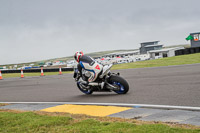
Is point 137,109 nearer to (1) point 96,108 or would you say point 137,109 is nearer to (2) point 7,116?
(1) point 96,108

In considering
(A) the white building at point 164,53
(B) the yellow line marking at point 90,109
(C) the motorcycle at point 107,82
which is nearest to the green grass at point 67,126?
(B) the yellow line marking at point 90,109

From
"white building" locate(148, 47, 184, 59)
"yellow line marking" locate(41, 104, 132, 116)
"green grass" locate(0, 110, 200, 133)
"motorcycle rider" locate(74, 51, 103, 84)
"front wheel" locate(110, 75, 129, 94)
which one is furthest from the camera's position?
"white building" locate(148, 47, 184, 59)

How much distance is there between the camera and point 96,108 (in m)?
6.95

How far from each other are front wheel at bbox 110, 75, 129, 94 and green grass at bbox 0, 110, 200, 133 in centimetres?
333

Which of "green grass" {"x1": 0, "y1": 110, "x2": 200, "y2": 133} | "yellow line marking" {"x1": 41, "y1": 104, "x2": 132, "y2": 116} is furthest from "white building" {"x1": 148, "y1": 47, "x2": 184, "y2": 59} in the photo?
"green grass" {"x1": 0, "y1": 110, "x2": 200, "y2": 133}

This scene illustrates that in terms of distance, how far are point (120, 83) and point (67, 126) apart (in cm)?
408

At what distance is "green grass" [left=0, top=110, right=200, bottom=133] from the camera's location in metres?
4.32

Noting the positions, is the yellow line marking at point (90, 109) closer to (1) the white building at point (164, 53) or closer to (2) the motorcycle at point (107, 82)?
(2) the motorcycle at point (107, 82)

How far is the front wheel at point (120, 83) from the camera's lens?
8812 millimetres

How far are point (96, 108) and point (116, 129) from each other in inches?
98.9

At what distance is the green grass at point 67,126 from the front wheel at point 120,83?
3.33 metres

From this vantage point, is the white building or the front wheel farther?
the white building

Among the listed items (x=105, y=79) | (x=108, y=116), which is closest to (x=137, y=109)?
(x=108, y=116)

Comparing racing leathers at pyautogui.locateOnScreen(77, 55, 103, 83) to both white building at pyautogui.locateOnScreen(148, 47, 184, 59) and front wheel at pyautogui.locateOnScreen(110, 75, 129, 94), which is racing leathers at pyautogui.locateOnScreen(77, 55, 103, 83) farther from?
white building at pyautogui.locateOnScreen(148, 47, 184, 59)
